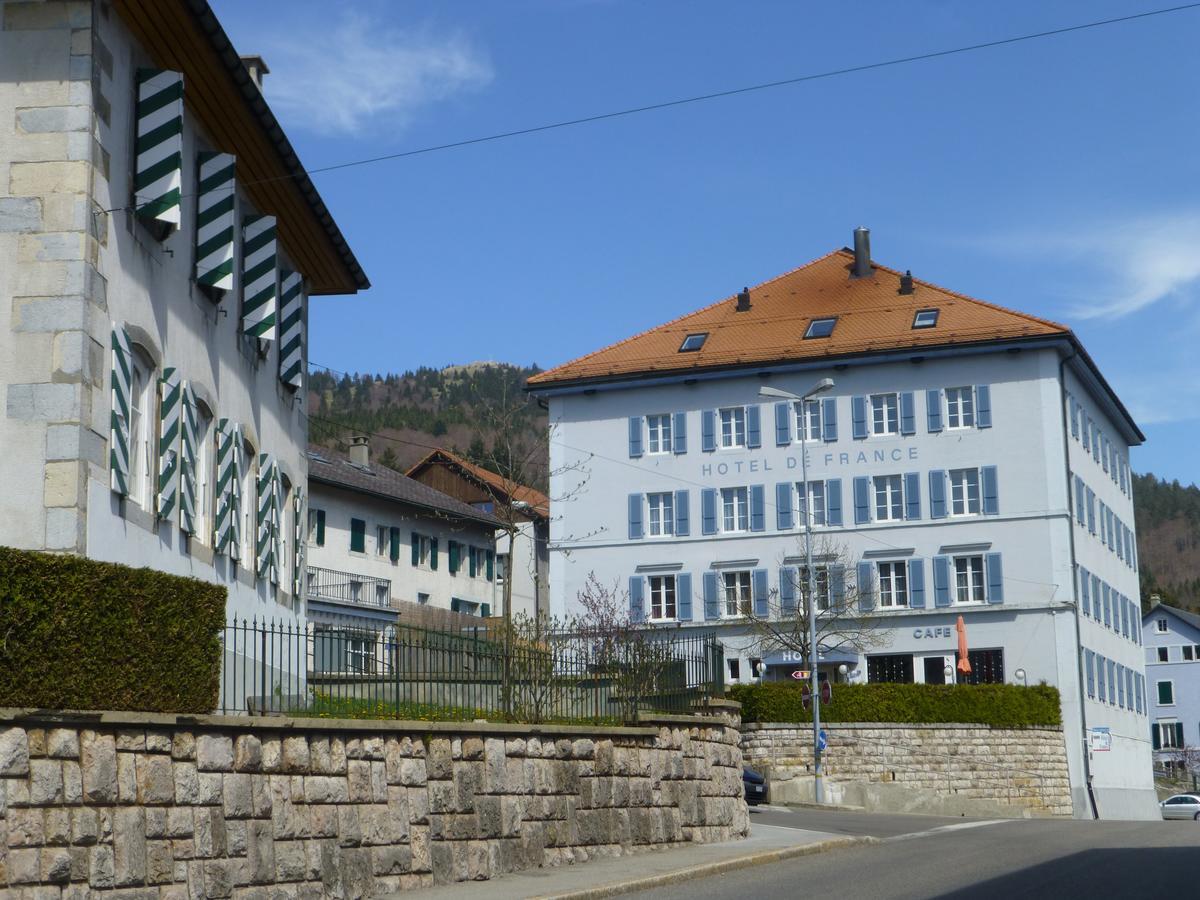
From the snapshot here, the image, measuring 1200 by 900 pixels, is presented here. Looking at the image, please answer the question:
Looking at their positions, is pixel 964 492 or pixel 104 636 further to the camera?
pixel 964 492

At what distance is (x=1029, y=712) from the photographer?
178 feet

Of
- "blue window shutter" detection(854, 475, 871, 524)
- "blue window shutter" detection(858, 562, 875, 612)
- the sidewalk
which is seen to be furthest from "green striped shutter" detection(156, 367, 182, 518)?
"blue window shutter" detection(854, 475, 871, 524)

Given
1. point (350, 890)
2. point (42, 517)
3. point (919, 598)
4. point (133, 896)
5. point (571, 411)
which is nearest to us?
point (133, 896)

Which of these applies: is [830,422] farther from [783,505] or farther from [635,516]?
[635,516]

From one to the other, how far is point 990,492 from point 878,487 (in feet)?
12.7

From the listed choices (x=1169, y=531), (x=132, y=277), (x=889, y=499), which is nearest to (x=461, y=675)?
(x=132, y=277)

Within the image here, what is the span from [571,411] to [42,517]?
163 ft

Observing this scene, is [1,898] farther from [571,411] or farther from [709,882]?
[571,411]

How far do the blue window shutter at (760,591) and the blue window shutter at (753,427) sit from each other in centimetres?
462

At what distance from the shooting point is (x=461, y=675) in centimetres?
1795

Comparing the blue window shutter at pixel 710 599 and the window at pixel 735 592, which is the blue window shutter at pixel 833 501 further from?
the blue window shutter at pixel 710 599

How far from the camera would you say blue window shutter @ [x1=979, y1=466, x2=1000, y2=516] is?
192 feet

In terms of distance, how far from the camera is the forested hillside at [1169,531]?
188000 millimetres

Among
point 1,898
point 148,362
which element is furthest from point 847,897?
point 148,362
